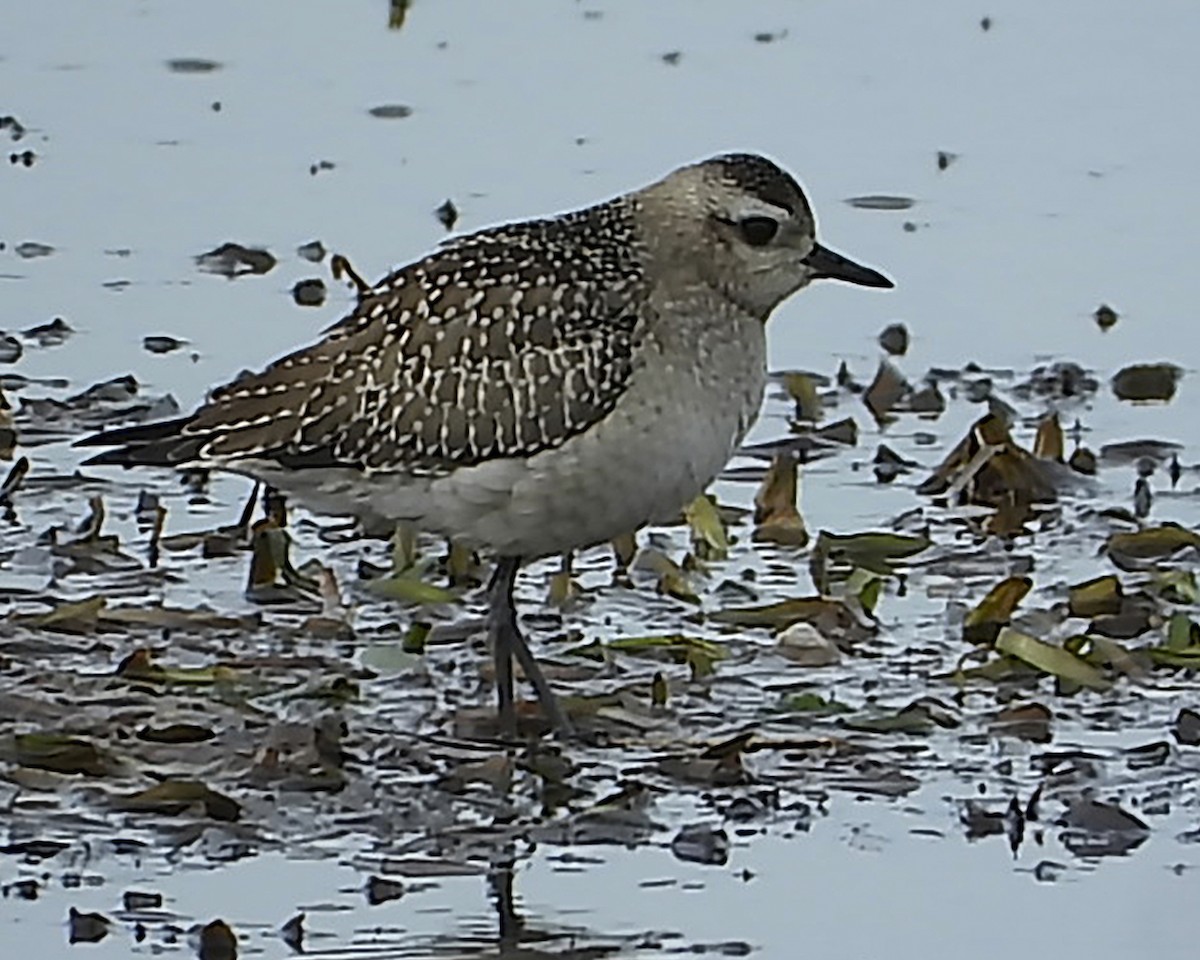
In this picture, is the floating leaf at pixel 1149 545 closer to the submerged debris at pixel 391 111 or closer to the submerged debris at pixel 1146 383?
the submerged debris at pixel 1146 383

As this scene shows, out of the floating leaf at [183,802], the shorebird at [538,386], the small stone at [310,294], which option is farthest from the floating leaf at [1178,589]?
the small stone at [310,294]

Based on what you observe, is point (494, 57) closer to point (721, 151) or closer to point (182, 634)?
point (721, 151)

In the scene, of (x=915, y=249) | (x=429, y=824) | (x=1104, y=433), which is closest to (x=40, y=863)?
(x=429, y=824)

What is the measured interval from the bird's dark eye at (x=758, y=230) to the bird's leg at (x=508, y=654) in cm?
84

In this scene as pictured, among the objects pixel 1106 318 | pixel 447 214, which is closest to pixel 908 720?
pixel 1106 318

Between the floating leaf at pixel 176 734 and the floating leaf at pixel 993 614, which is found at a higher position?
the floating leaf at pixel 993 614

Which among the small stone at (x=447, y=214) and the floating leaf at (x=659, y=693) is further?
the small stone at (x=447, y=214)

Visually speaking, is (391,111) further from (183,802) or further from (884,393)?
(183,802)

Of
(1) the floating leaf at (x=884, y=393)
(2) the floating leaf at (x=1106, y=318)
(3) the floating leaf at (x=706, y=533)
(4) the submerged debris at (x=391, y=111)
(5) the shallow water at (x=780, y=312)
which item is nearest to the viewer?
(5) the shallow water at (x=780, y=312)

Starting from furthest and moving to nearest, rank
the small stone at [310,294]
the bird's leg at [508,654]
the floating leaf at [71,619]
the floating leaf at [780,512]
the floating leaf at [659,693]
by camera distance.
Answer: the small stone at [310,294] < the floating leaf at [780,512] < the floating leaf at [71,619] < the floating leaf at [659,693] < the bird's leg at [508,654]

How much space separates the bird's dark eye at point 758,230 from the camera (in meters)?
8.37

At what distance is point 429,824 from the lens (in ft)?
24.6

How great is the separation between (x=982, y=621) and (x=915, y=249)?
344 centimetres

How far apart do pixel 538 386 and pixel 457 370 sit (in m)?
0.22
